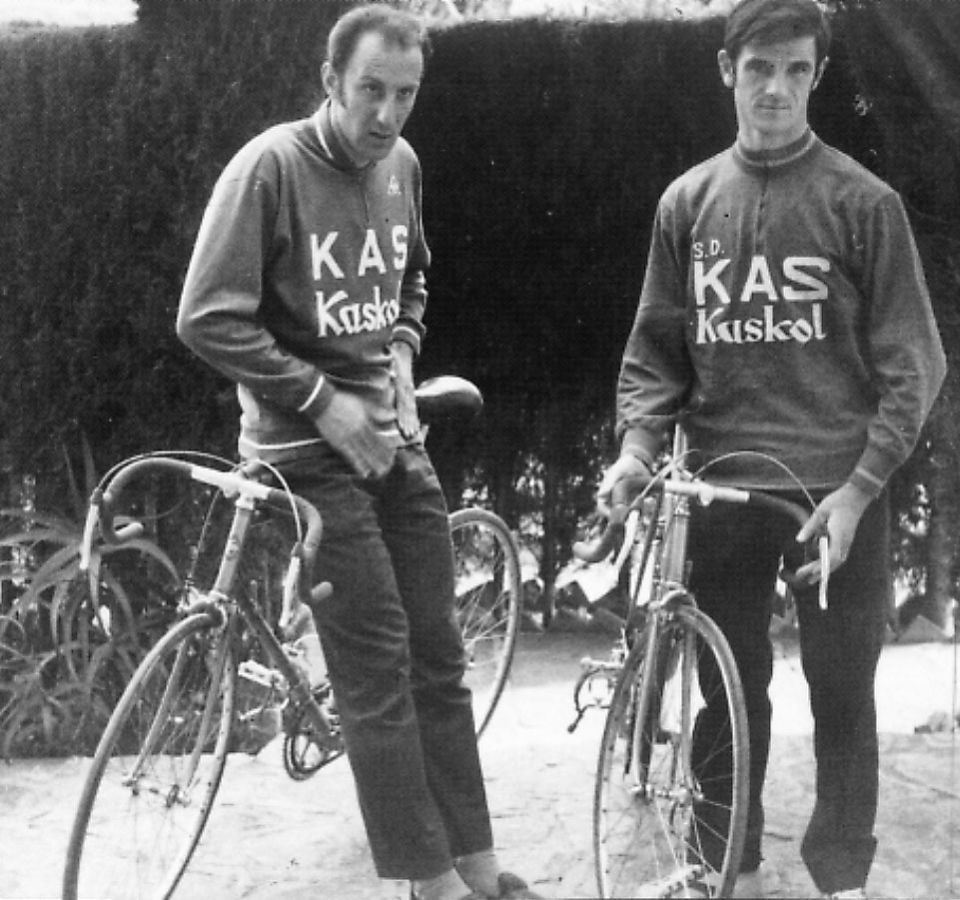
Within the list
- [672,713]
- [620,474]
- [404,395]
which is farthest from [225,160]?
[672,713]

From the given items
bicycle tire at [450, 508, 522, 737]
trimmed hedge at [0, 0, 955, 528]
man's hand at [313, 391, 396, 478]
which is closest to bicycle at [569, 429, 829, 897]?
man's hand at [313, 391, 396, 478]

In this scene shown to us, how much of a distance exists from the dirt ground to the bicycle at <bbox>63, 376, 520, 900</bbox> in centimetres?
16

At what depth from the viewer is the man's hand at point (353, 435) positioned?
3822 mm

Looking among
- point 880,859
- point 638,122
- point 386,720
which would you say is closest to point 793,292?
point 386,720

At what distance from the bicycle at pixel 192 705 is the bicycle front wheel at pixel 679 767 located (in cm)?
74

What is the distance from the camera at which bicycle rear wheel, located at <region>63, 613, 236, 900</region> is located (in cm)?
372

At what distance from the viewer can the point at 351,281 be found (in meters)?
3.87

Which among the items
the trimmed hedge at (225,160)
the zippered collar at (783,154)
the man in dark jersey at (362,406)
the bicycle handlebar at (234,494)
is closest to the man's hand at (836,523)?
the zippered collar at (783,154)

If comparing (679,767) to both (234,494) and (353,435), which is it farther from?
(234,494)

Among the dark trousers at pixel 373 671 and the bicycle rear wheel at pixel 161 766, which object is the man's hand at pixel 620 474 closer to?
the dark trousers at pixel 373 671

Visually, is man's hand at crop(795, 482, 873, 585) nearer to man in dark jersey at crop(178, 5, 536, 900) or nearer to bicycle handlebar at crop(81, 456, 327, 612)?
man in dark jersey at crop(178, 5, 536, 900)

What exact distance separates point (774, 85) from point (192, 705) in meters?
1.89

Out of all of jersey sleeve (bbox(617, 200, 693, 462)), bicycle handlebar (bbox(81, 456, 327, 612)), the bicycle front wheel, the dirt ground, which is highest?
jersey sleeve (bbox(617, 200, 693, 462))

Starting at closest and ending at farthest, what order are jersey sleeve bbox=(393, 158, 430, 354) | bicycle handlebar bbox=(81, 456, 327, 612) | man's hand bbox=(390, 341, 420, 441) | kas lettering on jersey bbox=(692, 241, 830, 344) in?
bicycle handlebar bbox=(81, 456, 327, 612), kas lettering on jersey bbox=(692, 241, 830, 344), man's hand bbox=(390, 341, 420, 441), jersey sleeve bbox=(393, 158, 430, 354)
